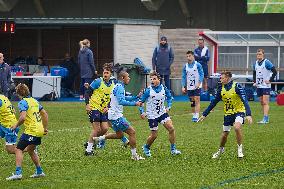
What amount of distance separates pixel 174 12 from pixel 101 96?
1213 inches

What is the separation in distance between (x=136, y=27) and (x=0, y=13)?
11.7 metres

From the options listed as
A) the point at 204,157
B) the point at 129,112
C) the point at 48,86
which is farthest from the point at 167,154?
the point at 48,86

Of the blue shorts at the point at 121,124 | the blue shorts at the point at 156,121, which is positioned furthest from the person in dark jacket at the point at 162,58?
the blue shorts at the point at 121,124

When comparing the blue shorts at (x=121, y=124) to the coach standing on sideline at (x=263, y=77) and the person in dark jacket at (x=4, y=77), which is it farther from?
the coach standing on sideline at (x=263, y=77)

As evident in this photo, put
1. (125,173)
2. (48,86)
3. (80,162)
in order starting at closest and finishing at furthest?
(125,173)
(80,162)
(48,86)

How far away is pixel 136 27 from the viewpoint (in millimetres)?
40688

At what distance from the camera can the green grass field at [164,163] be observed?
554 inches

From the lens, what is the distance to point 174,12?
4897 centimetres

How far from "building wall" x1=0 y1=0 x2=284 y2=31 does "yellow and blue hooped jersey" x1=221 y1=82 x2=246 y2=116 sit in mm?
29733

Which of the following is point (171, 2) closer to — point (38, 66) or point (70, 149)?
point (38, 66)

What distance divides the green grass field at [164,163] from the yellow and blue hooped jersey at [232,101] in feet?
2.95

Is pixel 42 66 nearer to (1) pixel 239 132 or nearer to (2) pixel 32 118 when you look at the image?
(1) pixel 239 132

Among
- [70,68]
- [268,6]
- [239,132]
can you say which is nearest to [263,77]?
[239,132]

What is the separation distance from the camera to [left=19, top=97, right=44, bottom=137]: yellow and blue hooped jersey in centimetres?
→ 1473
